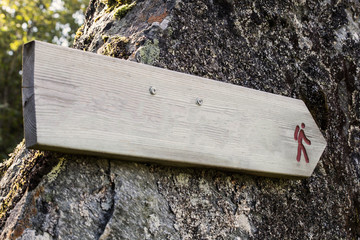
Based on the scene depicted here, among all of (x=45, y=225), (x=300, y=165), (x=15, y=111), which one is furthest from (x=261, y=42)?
(x=15, y=111)

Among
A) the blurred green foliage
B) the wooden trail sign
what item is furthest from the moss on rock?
the blurred green foliage

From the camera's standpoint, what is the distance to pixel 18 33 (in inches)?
316

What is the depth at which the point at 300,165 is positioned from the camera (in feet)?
5.32

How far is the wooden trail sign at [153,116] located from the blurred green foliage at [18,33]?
6.90 m

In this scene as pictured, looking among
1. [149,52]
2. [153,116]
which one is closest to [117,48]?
[149,52]

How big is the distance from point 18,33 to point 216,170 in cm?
746

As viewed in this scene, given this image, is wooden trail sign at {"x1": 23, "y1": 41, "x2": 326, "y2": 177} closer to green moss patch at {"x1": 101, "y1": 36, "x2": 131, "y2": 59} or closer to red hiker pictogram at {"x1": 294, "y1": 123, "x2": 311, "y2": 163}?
red hiker pictogram at {"x1": 294, "y1": 123, "x2": 311, "y2": 163}

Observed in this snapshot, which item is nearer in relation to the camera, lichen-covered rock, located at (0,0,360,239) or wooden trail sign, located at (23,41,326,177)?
wooden trail sign, located at (23,41,326,177)

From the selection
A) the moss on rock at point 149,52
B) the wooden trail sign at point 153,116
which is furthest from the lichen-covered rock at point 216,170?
the wooden trail sign at point 153,116

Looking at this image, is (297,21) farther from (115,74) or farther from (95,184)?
(95,184)

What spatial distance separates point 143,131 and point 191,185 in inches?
13.5

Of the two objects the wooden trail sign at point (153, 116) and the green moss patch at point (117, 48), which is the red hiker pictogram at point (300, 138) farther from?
the green moss patch at point (117, 48)

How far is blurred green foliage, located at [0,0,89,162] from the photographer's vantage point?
7824 mm

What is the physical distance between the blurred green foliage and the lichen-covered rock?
254 inches
